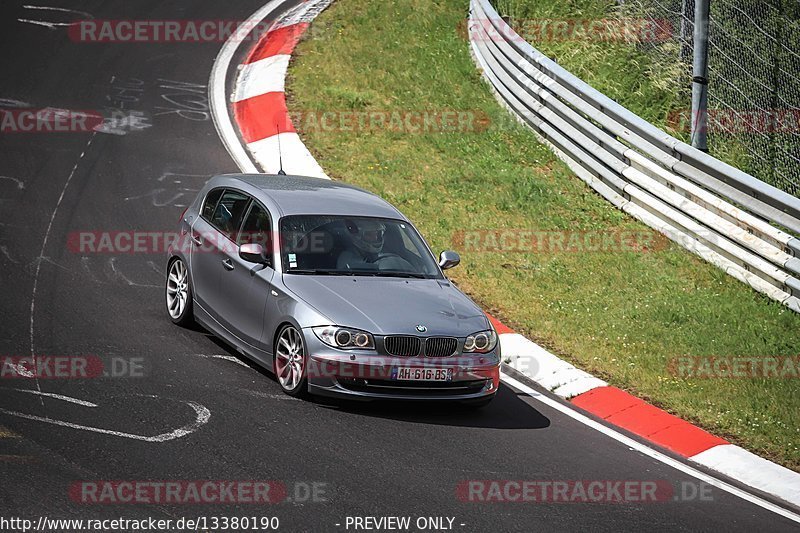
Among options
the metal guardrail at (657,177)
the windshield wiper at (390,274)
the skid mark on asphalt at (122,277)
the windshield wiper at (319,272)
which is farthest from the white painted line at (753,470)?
the skid mark on asphalt at (122,277)

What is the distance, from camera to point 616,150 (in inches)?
578

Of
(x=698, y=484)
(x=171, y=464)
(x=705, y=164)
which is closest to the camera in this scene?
(x=171, y=464)

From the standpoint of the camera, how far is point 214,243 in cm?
1060

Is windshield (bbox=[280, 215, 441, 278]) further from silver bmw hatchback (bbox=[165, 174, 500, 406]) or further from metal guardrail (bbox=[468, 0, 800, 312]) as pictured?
metal guardrail (bbox=[468, 0, 800, 312])

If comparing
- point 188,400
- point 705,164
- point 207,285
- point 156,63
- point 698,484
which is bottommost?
point 698,484

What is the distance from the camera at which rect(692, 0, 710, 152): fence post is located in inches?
519

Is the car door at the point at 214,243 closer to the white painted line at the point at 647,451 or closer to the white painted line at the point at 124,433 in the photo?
the white painted line at the point at 124,433

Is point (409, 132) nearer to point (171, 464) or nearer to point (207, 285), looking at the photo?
point (207, 285)

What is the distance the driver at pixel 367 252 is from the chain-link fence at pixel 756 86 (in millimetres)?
6573

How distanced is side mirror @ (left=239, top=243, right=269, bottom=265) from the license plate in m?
1.74

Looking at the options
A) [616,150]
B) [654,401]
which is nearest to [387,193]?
[616,150]

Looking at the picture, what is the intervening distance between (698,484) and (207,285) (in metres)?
4.81

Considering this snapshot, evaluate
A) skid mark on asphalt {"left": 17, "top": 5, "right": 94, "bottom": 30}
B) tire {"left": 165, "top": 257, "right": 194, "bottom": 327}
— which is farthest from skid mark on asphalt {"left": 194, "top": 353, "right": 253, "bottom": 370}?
skid mark on asphalt {"left": 17, "top": 5, "right": 94, "bottom": 30}

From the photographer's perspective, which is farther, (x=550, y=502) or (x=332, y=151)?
(x=332, y=151)
